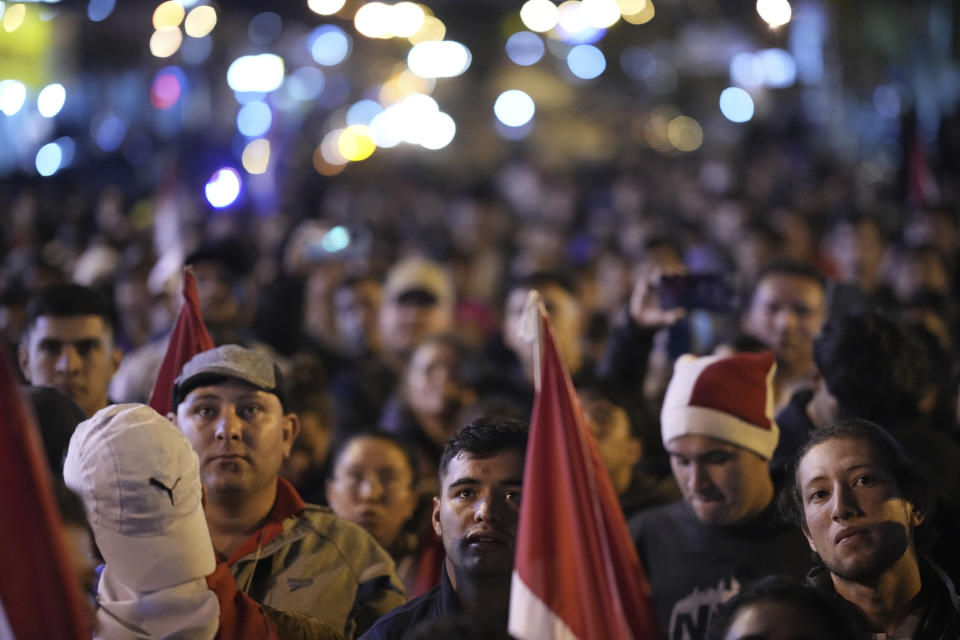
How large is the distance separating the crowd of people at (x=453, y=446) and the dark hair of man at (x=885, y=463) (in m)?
0.01

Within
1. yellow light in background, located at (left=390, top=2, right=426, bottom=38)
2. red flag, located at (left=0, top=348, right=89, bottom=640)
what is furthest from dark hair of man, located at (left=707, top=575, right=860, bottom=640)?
yellow light in background, located at (left=390, top=2, right=426, bottom=38)

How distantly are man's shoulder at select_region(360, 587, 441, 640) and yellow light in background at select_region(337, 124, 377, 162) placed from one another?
98.8ft

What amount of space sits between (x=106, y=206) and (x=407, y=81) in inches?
829

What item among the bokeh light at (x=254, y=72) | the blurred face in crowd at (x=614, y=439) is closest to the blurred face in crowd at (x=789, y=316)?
the blurred face in crowd at (x=614, y=439)

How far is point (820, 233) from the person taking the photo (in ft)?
48.3

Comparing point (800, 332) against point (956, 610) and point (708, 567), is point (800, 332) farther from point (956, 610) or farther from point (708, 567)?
point (956, 610)

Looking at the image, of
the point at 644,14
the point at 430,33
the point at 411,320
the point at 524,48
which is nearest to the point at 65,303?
the point at 411,320

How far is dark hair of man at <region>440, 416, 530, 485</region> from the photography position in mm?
4340

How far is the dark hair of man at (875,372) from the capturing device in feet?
17.0

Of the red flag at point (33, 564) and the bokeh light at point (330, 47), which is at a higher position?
the bokeh light at point (330, 47)

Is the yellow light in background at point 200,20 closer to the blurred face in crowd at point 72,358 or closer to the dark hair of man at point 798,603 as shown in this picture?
the blurred face in crowd at point 72,358

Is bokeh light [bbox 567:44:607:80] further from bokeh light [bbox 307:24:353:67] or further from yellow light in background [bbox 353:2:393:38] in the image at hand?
yellow light in background [bbox 353:2:393:38]

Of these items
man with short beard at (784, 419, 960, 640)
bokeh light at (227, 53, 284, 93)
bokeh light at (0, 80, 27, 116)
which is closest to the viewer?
man with short beard at (784, 419, 960, 640)

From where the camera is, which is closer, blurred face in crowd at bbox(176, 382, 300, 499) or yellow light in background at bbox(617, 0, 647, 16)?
blurred face in crowd at bbox(176, 382, 300, 499)
